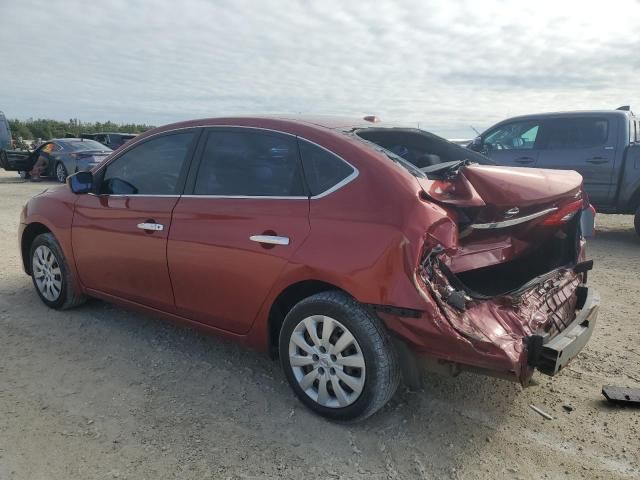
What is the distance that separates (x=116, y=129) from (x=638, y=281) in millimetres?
45875

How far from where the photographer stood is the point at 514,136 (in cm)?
861

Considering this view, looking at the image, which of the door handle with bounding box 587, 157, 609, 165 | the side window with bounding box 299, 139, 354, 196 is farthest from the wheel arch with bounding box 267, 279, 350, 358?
the door handle with bounding box 587, 157, 609, 165

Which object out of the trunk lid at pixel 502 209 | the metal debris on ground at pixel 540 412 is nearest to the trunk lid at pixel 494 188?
the trunk lid at pixel 502 209

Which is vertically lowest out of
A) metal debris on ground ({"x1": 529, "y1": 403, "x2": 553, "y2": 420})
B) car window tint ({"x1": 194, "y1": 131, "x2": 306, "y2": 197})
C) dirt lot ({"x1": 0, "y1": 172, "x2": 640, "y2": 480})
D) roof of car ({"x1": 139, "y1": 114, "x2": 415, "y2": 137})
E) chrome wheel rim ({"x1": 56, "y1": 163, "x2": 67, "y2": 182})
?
metal debris on ground ({"x1": 529, "y1": 403, "x2": 553, "y2": 420})

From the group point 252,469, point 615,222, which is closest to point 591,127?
point 615,222

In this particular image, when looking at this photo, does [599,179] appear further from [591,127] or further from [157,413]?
[157,413]

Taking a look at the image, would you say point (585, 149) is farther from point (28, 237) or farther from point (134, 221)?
point (28, 237)

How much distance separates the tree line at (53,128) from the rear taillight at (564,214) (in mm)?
38503

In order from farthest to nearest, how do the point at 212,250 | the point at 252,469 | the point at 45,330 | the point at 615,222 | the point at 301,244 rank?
the point at 615,222 → the point at 45,330 → the point at 212,250 → the point at 301,244 → the point at 252,469

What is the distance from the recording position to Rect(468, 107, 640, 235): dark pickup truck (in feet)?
25.3

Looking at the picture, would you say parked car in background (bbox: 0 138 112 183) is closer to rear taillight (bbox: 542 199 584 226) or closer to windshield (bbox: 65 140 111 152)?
windshield (bbox: 65 140 111 152)

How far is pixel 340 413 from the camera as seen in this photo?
9.47 feet

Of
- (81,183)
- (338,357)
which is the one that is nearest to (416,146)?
(338,357)

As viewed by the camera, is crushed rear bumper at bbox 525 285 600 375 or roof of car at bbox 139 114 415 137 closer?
crushed rear bumper at bbox 525 285 600 375
